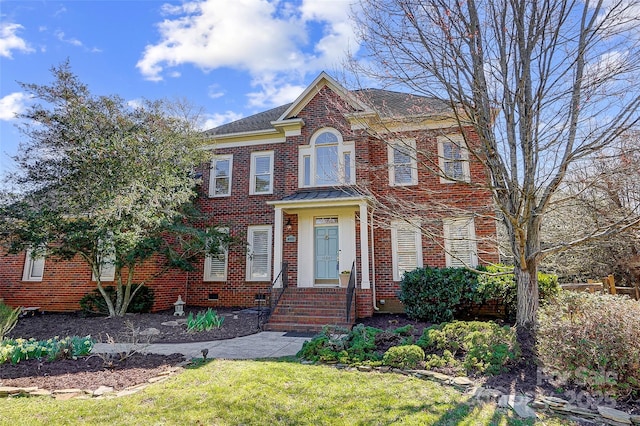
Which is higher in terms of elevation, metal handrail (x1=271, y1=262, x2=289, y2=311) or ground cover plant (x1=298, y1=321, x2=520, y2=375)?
metal handrail (x1=271, y1=262, x2=289, y2=311)

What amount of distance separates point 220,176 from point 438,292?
9330 mm

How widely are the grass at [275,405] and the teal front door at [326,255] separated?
263 inches

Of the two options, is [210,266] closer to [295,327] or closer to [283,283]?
[283,283]

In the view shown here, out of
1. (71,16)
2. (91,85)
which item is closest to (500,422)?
(71,16)

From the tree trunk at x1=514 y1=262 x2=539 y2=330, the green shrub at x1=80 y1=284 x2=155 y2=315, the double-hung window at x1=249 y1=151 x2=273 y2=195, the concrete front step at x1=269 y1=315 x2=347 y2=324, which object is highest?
the double-hung window at x1=249 y1=151 x2=273 y2=195

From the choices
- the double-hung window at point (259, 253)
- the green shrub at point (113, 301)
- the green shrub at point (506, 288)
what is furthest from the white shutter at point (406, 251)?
the green shrub at point (113, 301)

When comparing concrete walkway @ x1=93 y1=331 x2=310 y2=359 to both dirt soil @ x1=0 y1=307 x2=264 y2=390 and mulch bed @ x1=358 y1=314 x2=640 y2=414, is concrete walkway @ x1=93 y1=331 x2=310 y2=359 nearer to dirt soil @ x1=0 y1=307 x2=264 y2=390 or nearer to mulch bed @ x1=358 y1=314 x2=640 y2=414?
dirt soil @ x1=0 y1=307 x2=264 y2=390

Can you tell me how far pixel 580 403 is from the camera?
3646 millimetres

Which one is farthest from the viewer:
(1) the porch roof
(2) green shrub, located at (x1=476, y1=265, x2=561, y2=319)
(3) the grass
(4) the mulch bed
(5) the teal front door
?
(5) the teal front door

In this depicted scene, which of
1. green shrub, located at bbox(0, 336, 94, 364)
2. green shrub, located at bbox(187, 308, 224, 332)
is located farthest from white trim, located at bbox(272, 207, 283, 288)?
green shrub, located at bbox(0, 336, 94, 364)

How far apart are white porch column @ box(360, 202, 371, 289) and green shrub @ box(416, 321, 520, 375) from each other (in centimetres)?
406

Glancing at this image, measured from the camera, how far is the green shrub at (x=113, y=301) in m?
11.0

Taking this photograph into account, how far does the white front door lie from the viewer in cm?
1137

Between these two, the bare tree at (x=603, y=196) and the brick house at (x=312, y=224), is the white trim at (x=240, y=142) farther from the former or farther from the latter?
the bare tree at (x=603, y=196)
